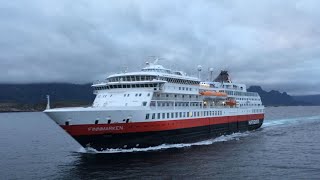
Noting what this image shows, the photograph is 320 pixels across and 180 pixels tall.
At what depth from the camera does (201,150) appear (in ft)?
145

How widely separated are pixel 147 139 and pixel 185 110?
8681 millimetres

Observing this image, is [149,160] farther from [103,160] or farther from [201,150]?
[201,150]

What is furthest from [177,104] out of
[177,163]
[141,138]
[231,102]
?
[231,102]

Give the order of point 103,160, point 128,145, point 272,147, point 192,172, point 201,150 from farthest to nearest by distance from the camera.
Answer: point 272,147
point 201,150
point 128,145
point 103,160
point 192,172

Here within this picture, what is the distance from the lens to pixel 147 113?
136ft

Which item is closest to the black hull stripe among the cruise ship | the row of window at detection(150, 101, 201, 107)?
the cruise ship

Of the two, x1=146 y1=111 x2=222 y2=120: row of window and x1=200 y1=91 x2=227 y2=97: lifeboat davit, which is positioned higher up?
x1=200 y1=91 x2=227 y2=97: lifeboat davit

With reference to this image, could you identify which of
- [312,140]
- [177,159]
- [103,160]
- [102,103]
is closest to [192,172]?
[177,159]

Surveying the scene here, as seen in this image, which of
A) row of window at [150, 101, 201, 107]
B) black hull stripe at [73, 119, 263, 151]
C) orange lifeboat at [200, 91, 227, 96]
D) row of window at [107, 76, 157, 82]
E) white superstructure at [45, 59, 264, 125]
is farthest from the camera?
orange lifeboat at [200, 91, 227, 96]

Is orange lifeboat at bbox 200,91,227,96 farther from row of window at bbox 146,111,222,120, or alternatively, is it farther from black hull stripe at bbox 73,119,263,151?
black hull stripe at bbox 73,119,263,151

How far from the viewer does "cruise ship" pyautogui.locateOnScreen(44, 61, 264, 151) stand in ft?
127

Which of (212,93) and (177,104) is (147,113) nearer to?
(177,104)

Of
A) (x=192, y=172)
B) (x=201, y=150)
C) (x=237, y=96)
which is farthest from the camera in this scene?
(x=237, y=96)

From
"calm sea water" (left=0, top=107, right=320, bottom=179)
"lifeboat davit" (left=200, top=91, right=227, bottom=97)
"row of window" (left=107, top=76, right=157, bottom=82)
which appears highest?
"row of window" (left=107, top=76, right=157, bottom=82)
